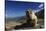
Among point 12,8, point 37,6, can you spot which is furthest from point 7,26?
point 37,6

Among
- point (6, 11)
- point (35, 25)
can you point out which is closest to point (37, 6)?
point (35, 25)

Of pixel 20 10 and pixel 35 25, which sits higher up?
pixel 20 10

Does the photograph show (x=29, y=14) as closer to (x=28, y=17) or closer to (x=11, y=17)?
(x=28, y=17)


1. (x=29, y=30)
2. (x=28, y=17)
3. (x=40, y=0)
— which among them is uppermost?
(x=40, y=0)

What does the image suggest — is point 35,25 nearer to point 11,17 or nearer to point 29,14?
point 29,14

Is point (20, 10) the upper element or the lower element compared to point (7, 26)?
upper
